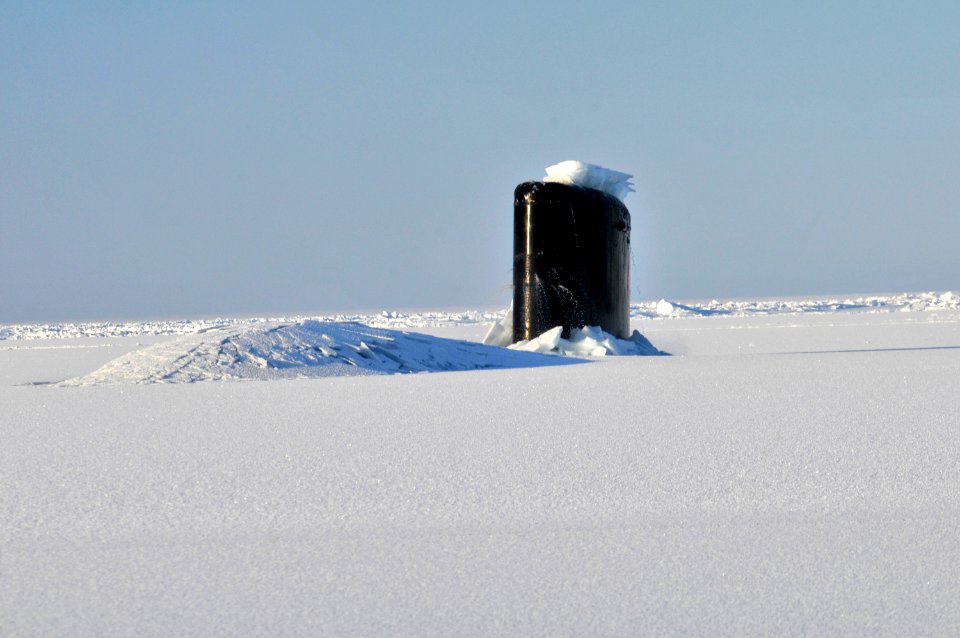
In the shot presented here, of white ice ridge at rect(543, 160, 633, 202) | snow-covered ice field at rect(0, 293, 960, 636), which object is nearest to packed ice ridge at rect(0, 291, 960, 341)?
white ice ridge at rect(543, 160, 633, 202)

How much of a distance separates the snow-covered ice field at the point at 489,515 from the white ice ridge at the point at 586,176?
464 cm

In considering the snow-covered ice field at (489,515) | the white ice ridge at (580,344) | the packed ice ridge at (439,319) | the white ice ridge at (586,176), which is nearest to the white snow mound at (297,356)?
the white ice ridge at (580,344)

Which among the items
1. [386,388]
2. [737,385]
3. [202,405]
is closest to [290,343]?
[386,388]

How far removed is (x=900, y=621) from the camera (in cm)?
135

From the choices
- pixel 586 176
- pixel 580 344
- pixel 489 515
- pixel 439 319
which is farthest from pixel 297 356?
pixel 439 319

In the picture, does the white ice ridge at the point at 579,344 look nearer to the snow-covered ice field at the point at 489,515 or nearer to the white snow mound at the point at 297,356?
the white snow mound at the point at 297,356

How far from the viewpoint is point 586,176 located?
854cm

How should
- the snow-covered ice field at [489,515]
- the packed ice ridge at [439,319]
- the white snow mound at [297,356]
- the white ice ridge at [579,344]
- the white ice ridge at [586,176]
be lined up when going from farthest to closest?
the packed ice ridge at [439,319] → the white ice ridge at [586,176] → the white ice ridge at [579,344] → the white snow mound at [297,356] → the snow-covered ice field at [489,515]

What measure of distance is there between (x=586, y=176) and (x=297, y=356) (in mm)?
3447

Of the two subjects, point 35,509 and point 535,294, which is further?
point 535,294

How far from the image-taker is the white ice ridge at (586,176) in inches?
334

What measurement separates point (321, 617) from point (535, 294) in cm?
693

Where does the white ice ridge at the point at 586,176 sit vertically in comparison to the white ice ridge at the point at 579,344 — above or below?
above

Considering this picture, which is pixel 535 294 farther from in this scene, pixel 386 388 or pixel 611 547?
pixel 611 547
